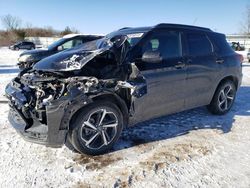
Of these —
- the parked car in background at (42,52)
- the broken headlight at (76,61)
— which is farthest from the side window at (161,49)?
the parked car in background at (42,52)

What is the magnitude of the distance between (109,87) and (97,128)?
0.62 metres

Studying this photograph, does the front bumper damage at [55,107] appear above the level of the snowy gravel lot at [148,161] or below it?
above

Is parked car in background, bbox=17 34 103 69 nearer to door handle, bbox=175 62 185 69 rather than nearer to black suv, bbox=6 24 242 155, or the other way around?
black suv, bbox=6 24 242 155

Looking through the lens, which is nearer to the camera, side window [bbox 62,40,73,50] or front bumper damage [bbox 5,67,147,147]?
front bumper damage [bbox 5,67,147,147]

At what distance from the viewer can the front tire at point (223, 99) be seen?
548 cm

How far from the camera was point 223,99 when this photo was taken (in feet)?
18.5

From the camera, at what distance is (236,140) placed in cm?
438

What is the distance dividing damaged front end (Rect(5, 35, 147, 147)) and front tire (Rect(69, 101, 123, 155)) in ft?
0.47

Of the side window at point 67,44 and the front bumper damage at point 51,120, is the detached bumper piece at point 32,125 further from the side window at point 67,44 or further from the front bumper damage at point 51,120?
the side window at point 67,44

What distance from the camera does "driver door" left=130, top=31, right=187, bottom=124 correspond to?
162 inches

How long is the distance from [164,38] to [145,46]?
49 centimetres

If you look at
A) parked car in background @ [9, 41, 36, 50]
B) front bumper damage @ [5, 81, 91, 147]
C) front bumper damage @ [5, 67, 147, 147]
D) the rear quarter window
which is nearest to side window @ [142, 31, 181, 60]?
front bumper damage @ [5, 67, 147, 147]

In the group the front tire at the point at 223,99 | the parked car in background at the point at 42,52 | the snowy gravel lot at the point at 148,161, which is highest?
the parked car in background at the point at 42,52

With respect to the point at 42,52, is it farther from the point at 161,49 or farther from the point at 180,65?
the point at 180,65
